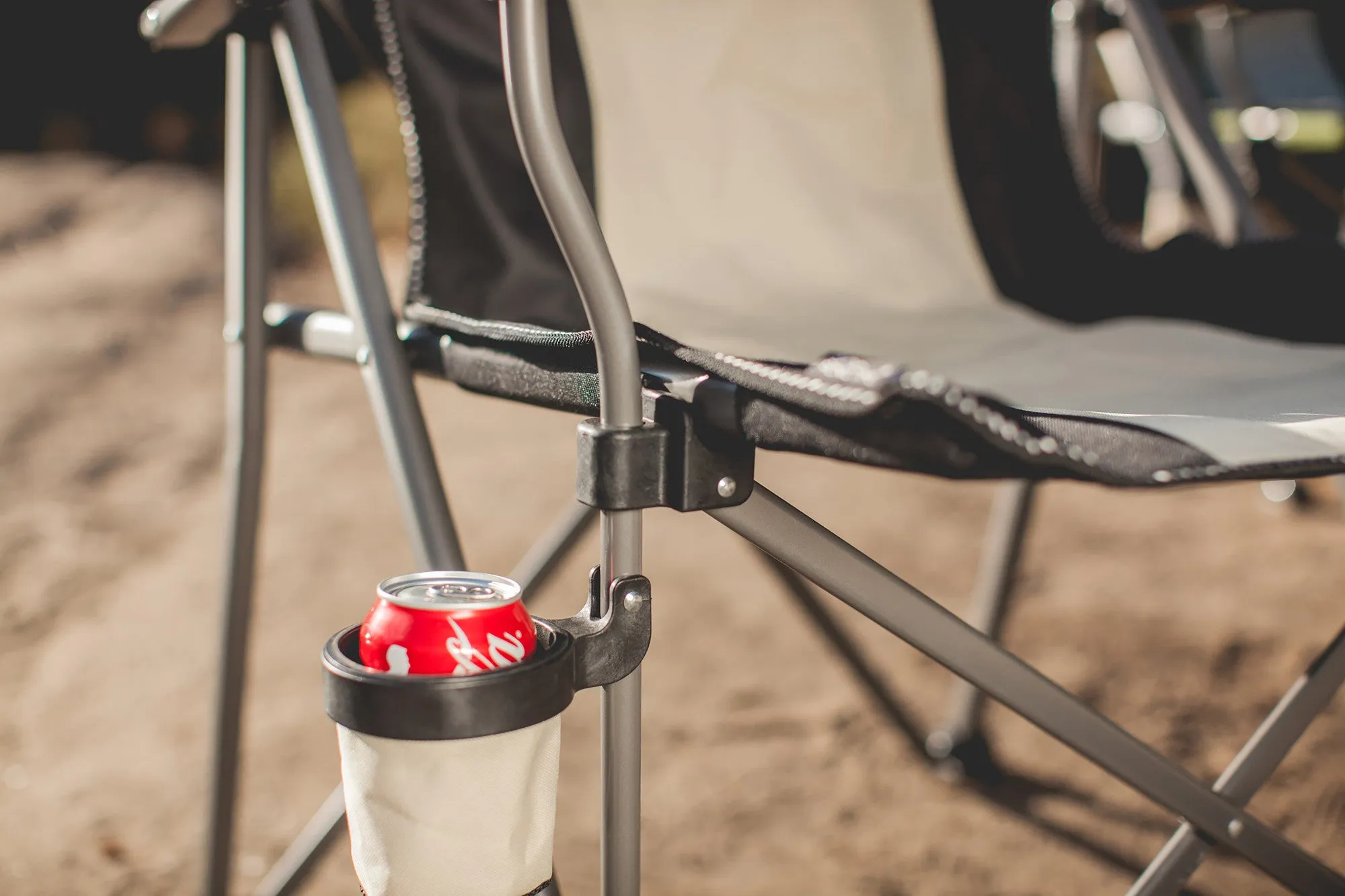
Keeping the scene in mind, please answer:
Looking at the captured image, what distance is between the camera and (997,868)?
128cm

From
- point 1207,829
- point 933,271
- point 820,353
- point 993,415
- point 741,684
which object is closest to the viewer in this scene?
point 993,415

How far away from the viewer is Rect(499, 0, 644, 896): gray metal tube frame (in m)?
0.54

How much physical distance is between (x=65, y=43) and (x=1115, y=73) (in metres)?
3.73

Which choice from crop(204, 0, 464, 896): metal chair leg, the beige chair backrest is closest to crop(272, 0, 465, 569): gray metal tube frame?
crop(204, 0, 464, 896): metal chair leg

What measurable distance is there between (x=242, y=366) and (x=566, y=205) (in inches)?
19.7

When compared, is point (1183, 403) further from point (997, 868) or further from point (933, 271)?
point (997, 868)

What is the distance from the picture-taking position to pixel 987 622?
A: 140 cm

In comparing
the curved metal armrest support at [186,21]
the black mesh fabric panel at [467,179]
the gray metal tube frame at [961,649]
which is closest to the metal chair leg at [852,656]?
the black mesh fabric panel at [467,179]

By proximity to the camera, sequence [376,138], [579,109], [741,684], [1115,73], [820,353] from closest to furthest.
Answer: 1. [820,353]
2. [579,109]
3. [741,684]
4. [1115,73]
5. [376,138]

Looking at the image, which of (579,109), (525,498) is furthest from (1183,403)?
(525,498)

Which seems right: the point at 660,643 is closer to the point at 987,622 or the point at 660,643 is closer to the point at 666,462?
the point at 987,622

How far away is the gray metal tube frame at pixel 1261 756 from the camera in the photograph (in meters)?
0.76

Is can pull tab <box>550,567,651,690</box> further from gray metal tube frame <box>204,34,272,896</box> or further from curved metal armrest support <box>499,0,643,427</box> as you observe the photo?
gray metal tube frame <box>204,34,272,896</box>

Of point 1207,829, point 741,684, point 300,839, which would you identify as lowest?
point 741,684
